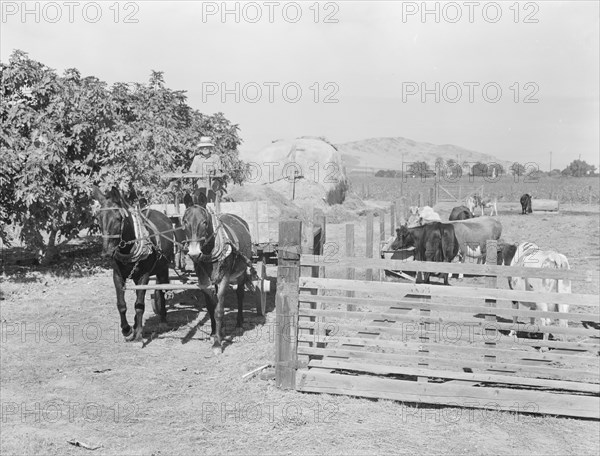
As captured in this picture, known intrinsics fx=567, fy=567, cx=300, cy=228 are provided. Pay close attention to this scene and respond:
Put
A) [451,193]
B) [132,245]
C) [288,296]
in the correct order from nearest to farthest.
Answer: [288,296], [132,245], [451,193]

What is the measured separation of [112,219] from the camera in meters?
8.38

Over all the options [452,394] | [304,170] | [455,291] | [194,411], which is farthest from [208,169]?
[304,170]

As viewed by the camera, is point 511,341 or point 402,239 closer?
point 511,341

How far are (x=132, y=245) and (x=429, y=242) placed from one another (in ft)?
28.2

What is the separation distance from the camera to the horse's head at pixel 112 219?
8367 mm

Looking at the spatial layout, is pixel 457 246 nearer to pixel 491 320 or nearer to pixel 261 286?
pixel 261 286

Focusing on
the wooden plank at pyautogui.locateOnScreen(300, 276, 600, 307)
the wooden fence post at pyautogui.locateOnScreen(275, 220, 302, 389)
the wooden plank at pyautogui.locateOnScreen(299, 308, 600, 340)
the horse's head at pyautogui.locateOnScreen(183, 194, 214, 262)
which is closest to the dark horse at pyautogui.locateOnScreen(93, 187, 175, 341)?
the horse's head at pyautogui.locateOnScreen(183, 194, 214, 262)

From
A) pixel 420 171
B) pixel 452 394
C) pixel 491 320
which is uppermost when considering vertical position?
pixel 420 171

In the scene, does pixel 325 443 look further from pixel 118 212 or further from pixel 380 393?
pixel 118 212

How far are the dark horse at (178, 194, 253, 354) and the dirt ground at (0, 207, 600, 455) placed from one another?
82 centimetres

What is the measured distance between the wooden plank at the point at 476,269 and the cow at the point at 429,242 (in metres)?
8.27

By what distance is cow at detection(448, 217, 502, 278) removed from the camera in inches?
650

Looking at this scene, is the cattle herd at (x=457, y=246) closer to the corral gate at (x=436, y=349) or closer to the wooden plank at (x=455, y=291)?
the corral gate at (x=436, y=349)

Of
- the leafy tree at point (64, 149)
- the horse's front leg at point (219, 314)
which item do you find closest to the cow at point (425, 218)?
the leafy tree at point (64, 149)
